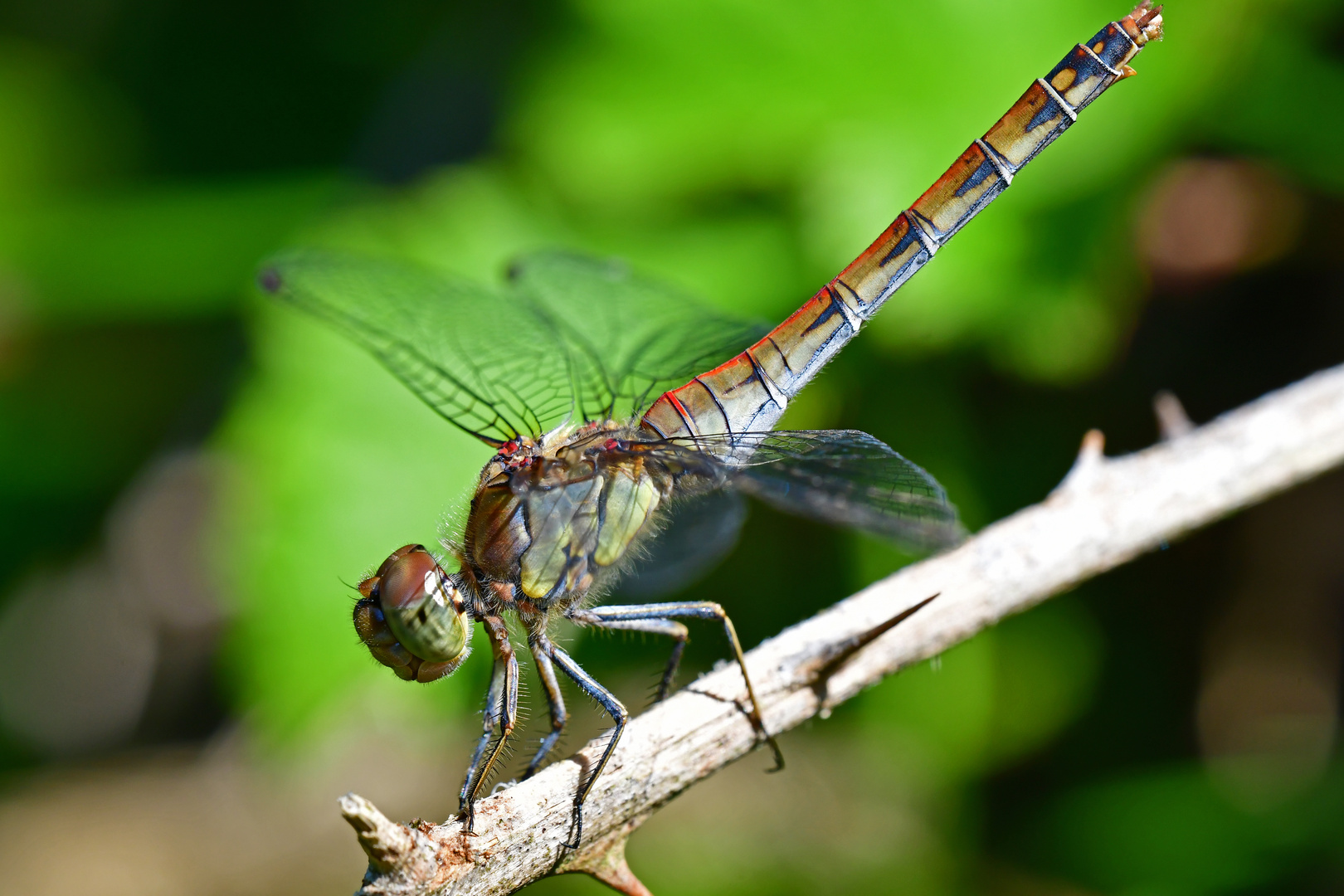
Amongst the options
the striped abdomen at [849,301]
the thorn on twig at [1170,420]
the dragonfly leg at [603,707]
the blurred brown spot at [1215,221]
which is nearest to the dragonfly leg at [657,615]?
the dragonfly leg at [603,707]

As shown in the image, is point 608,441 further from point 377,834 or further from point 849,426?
point 849,426

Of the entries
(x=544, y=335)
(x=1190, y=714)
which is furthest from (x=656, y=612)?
(x=1190, y=714)

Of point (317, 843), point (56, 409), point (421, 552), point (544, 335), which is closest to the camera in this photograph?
point (421, 552)

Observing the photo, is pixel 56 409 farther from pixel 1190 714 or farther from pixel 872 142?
pixel 1190 714

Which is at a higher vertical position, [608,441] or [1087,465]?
[608,441]

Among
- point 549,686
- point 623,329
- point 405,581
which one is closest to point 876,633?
point 549,686

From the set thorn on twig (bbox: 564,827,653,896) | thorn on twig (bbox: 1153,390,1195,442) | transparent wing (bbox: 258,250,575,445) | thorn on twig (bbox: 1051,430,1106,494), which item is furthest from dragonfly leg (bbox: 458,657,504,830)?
thorn on twig (bbox: 1153,390,1195,442)

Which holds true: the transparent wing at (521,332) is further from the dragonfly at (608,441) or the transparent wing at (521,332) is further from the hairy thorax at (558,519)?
the hairy thorax at (558,519)
